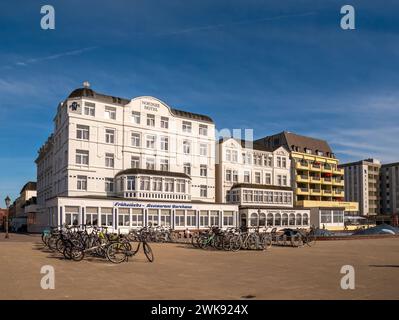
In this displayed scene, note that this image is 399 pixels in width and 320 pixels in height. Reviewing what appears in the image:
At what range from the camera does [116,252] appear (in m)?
17.4

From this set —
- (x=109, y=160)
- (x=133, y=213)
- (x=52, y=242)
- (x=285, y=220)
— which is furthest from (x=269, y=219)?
(x=52, y=242)

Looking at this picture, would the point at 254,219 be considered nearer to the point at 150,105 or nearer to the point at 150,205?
the point at 150,205

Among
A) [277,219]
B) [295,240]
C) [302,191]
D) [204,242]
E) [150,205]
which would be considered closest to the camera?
[204,242]

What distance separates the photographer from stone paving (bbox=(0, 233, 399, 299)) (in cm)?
1022

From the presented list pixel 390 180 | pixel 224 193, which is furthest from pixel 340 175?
pixel 390 180

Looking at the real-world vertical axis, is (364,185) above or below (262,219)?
above

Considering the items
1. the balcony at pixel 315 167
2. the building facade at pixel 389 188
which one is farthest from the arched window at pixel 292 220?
the building facade at pixel 389 188

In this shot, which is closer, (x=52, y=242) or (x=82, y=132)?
(x=52, y=242)

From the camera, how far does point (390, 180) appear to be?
4882 inches

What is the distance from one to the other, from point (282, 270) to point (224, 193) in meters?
43.6

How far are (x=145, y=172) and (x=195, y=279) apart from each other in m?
35.6

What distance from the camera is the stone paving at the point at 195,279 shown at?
33.5 feet

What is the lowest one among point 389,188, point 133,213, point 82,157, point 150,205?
point 133,213
